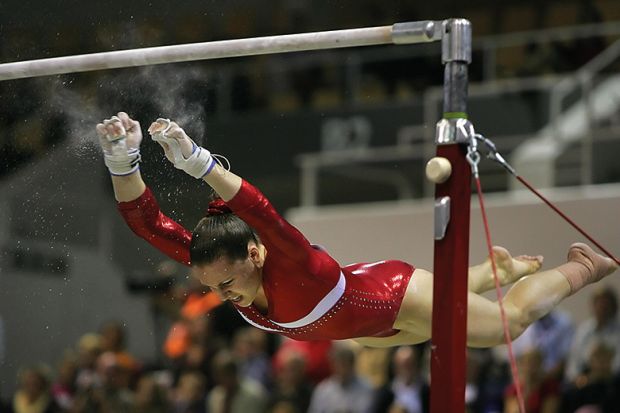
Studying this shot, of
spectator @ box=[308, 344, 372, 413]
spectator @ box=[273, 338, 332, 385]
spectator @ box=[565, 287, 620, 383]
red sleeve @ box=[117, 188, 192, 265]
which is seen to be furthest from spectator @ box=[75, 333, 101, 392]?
red sleeve @ box=[117, 188, 192, 265]

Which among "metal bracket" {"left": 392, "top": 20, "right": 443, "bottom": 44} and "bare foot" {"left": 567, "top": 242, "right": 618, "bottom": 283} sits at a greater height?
"metal bracket" {"left": 392, "top": 20, "right": 443, "bottom": 44}

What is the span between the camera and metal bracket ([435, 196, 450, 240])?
3066 mm

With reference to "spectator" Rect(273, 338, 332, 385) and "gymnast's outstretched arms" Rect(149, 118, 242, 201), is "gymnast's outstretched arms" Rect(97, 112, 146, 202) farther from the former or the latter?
"spectator" Rect(273, 338, 332, 385)

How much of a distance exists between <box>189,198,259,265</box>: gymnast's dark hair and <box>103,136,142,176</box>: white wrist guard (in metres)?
→ 0.29

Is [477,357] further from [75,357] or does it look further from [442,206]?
[442,206]

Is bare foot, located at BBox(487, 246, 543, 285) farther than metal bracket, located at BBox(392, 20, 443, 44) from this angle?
Yes

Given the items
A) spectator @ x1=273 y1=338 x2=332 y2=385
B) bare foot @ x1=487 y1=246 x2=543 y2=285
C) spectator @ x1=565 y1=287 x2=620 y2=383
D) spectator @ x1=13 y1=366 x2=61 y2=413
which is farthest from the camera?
spectator @ x1=13 y1=366 x2=61 y2=413

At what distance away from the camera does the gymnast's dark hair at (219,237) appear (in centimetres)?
358

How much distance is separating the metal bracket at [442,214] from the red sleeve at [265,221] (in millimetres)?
526

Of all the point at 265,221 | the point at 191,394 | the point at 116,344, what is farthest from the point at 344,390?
the point at 265,221

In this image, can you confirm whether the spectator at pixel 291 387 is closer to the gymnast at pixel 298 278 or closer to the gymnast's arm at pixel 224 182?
the gymnast at pixel 298 278

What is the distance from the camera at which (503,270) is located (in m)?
4.13

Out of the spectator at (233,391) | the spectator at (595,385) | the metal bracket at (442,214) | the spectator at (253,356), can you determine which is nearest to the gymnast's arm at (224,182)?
the metal bracket at (442,214)

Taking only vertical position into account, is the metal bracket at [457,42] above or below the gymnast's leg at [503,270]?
above
